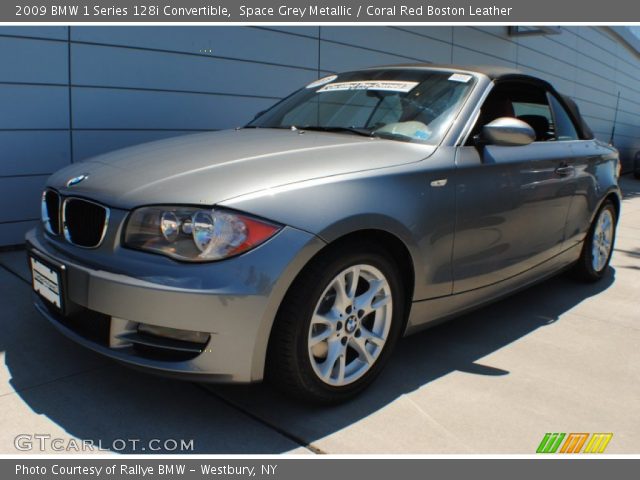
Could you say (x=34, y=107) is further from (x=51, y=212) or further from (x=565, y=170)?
(x=565, y=170)

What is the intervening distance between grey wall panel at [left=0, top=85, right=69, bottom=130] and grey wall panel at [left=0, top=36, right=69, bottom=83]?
7 centimetres

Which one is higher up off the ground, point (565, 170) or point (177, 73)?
point (177, 73)

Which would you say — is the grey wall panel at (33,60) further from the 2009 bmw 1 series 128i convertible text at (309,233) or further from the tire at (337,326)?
the tire at (337,326)

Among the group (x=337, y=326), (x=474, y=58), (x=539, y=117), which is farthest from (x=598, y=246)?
(x=474, y=58)

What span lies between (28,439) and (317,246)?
130 cm

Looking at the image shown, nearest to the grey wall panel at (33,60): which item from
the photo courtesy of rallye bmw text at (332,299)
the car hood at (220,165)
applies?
the photo courtesy of rallye bmw text at (332,299)

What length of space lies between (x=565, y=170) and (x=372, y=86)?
138cm

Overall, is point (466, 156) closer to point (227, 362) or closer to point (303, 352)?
point (303, 352)

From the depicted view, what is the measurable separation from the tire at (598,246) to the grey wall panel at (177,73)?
3.97m

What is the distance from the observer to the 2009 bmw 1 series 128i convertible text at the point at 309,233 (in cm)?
226

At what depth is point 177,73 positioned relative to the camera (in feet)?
20.2

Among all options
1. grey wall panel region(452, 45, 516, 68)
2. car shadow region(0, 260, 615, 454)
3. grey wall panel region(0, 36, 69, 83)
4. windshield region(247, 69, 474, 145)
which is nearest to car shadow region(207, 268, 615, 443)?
car shadow region(0, 260, 615, 454)

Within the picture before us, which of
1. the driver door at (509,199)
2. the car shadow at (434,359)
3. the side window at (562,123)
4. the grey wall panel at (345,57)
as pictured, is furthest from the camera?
the grey wall panel at (345,57)

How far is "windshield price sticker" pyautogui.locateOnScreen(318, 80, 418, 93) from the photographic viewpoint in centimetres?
342
